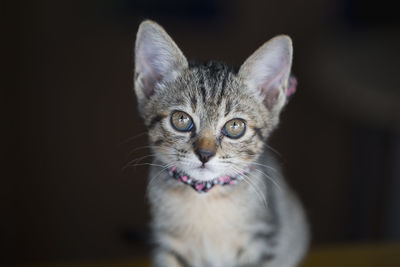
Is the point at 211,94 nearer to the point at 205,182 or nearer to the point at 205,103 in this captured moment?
the point at 205,103

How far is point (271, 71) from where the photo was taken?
0.68 metres

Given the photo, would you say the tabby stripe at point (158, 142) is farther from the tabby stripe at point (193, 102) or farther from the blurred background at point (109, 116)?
the blurred background at point (109, 116)

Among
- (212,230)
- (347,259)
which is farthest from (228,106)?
(347,259)

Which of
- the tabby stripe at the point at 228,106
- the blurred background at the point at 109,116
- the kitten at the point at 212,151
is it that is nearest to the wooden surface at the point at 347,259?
the kitten at the point at 212,151

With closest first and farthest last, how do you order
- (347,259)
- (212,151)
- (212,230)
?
1. (212,151)
2. (212,230)
3. (347,259)

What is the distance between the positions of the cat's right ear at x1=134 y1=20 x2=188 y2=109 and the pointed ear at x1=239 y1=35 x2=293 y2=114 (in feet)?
0.32

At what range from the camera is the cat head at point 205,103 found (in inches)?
26.1

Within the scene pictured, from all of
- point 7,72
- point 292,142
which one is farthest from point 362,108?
point 7,72

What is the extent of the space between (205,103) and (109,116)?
1628 mm

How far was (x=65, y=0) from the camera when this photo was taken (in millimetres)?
2158

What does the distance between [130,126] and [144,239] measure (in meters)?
1.25

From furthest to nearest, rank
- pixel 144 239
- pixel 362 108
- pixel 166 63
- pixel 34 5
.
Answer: pixel 34 5, pixel 362 108, pixel 144 239, pixel 166 63

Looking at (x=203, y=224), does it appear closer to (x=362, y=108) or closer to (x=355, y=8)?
(x=362, y=108)

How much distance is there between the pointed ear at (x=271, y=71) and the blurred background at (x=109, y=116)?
53.3 inches
